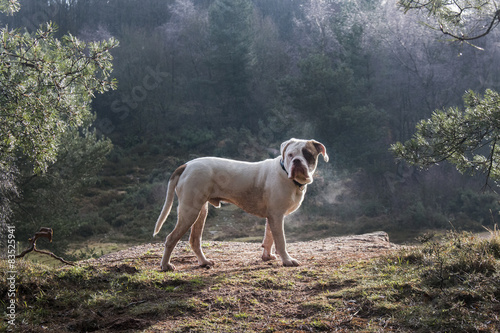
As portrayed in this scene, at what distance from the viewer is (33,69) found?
20.8ft

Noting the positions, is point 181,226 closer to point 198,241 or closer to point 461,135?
point 198,241

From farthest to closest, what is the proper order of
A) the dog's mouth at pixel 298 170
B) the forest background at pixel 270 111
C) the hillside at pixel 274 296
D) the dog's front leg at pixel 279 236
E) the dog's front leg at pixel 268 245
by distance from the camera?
the forest background at pixel 270 111 < the dog's front leg at pixel 268 245 < the dog's front leg at pixel 279 236 < the dog's mouth at pixel 298 170 < the hillside at pixel 274 296

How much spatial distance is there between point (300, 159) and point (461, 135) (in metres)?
2.67

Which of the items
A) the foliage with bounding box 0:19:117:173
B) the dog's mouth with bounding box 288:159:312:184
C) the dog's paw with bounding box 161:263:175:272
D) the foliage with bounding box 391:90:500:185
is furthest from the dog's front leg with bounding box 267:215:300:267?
the foliage with bounding box 0:19:117:173

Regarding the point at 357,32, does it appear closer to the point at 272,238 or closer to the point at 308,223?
the point at 308,223

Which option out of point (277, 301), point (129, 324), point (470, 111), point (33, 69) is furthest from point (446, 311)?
point (33, 69)

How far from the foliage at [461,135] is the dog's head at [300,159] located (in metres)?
1.95

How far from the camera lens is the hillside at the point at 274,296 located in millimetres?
3264

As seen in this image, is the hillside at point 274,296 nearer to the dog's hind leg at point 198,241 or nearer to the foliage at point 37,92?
the dog's hind leg at point 198,241

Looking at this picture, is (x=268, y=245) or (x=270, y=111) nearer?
(x=268, y=245)

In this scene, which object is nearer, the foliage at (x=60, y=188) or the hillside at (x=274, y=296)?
the hillside at (x=274, y=296)

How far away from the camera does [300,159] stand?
4789 millimetres

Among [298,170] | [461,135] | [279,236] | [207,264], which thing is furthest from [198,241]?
[461,135]

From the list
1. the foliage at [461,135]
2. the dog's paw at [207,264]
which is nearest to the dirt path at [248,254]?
the dog's paw at [207,264]
